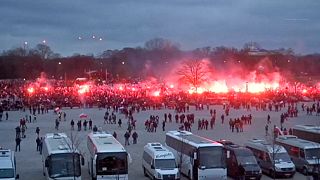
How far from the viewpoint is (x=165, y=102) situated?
5619 centimetres

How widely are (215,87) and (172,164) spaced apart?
62.2m

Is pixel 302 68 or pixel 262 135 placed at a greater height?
pixel 302 68

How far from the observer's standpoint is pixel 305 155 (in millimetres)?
22562

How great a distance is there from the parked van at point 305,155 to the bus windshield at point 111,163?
7.29 metres

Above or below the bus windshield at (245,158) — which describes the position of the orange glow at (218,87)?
above

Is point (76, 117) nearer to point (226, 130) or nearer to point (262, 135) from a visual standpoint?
point (226, 130)

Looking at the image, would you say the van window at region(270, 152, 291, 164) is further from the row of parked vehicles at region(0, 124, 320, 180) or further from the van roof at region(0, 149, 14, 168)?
the van roof at region(0, 149, 14, 168)

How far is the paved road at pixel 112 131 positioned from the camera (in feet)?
77.5

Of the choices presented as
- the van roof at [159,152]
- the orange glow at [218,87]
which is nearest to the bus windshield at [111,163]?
the van roof at [159,152]

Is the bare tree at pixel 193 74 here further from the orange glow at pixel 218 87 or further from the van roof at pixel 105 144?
the van roof at pixel 105 144

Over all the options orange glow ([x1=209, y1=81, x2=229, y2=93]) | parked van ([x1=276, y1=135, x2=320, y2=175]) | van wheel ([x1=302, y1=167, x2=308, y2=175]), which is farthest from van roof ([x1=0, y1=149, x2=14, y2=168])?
orange glow ([x1=209, y1=81, x2=229, y2=93])

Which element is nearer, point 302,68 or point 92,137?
point 92,137

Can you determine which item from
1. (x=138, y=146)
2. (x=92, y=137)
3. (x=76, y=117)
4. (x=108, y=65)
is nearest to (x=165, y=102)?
(x=76, y=117)

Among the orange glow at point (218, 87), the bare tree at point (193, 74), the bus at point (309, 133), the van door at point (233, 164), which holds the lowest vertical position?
the van door at point (233, 164)
